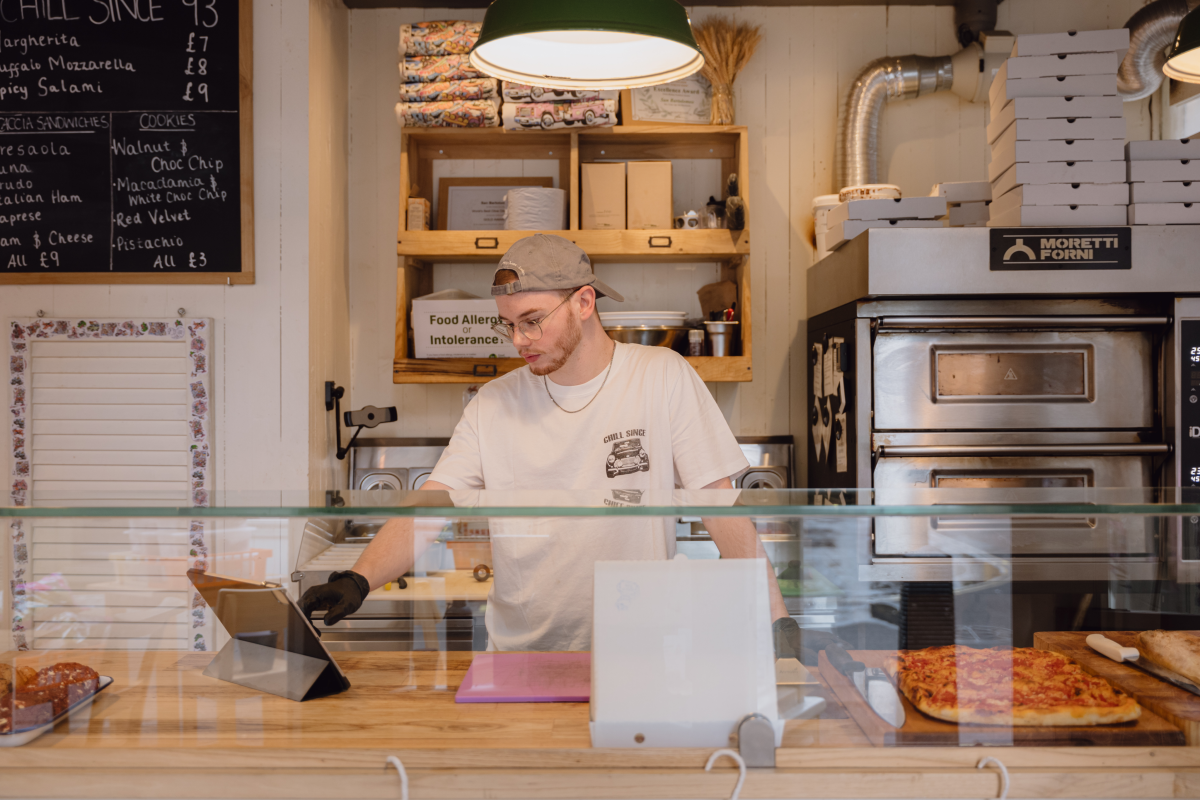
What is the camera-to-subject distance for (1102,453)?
261 centimetres

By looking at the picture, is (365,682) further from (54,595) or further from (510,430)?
(510,430)

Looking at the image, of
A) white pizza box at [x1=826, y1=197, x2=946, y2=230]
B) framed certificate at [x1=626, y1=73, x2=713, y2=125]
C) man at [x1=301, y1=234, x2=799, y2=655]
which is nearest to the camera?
man at [x1=301, y1=234, x2=799, y2=655]

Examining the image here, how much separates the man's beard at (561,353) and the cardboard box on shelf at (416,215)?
4.56 feet

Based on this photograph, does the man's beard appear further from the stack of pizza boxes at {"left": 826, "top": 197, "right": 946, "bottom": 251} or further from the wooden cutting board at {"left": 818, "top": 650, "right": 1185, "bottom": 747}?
the stack of pizza boxes at {"left": 826, "top": 197, "right": 946, "bottom": 251}

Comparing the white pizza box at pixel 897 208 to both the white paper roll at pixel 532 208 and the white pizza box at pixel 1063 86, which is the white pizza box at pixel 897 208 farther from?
the white paper roll at pixel 532 208

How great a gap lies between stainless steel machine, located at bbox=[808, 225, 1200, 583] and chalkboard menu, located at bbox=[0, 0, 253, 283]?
6.71 ft

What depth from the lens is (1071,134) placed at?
2.61 m

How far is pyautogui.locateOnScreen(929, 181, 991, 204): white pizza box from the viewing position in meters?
2.84

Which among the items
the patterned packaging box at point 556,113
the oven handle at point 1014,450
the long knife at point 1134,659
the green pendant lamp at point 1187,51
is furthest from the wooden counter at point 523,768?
the patterned packaging box at point 556,113

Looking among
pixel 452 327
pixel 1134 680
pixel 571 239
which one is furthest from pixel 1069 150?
pixel 452 327

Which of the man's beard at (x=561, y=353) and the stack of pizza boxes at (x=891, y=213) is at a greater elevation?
the stack of pizza boxes at (x=891, y=213)

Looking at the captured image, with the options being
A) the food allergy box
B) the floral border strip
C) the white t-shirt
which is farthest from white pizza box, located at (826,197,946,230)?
the floral border strip

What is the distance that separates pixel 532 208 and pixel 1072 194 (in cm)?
172

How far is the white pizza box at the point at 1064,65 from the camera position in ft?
8.54
